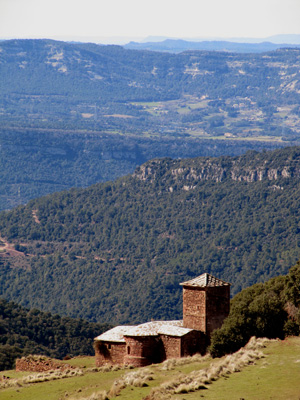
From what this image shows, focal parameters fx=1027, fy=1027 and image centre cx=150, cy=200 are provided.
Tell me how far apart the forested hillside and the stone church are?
294 feet

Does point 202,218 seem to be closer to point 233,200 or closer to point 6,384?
point 233,200

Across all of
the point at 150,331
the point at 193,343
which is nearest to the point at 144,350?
the point at 150,331

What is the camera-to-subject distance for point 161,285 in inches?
5999

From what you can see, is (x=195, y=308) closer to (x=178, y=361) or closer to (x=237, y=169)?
(x=178, y=361)

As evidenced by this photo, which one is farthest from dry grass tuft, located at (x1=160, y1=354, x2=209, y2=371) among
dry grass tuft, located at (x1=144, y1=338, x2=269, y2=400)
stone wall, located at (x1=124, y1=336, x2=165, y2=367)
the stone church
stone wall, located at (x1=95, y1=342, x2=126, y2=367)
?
stone wall, located at (x1=95, y1=342, x2=126, y2=367)

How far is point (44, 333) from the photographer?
82438 millimetres

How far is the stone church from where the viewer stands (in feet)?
150

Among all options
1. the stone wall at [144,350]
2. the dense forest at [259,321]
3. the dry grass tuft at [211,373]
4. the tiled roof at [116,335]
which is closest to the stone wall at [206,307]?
the dense forest at [259,321]

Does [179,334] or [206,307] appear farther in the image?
[206,307]

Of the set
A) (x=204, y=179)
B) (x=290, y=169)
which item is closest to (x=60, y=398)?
(x=290, y=169)

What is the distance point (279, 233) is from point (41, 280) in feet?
129

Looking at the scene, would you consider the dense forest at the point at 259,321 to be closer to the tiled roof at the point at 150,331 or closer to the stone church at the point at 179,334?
the stone church at the point at 179,334

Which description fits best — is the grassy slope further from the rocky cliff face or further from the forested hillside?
the rocky cliff face

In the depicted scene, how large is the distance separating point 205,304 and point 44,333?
3829 centimetres
